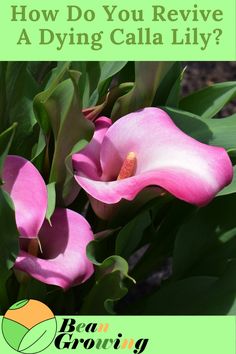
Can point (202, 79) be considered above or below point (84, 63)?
below

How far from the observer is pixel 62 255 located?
0.60 metres

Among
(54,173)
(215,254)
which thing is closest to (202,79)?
(215,254)

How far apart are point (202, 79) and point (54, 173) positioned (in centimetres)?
119

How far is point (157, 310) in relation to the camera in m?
0.76

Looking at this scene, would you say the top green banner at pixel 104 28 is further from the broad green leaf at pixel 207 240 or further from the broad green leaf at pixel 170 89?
the broad green leaf at pixel 207 240

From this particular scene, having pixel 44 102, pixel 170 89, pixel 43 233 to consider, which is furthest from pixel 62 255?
pixel 170 89

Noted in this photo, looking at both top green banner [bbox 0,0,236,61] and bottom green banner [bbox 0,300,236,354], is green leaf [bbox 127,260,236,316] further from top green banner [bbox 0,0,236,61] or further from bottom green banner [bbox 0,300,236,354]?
top green banner [bbox 0,0,236,61]

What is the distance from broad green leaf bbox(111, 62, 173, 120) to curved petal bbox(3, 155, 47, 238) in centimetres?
13

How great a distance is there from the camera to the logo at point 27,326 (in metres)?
0.62

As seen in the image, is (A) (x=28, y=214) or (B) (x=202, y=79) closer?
(A) (x=28, y=214)

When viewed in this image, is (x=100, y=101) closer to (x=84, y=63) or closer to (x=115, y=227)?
(x=84, y=63)

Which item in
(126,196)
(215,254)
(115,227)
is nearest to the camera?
(126,196)

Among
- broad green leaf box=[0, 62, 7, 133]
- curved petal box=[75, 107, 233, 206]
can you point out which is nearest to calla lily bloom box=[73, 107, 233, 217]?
curved petal box=[75, 107, 233, 206]

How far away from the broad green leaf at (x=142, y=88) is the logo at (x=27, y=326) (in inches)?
8.7
